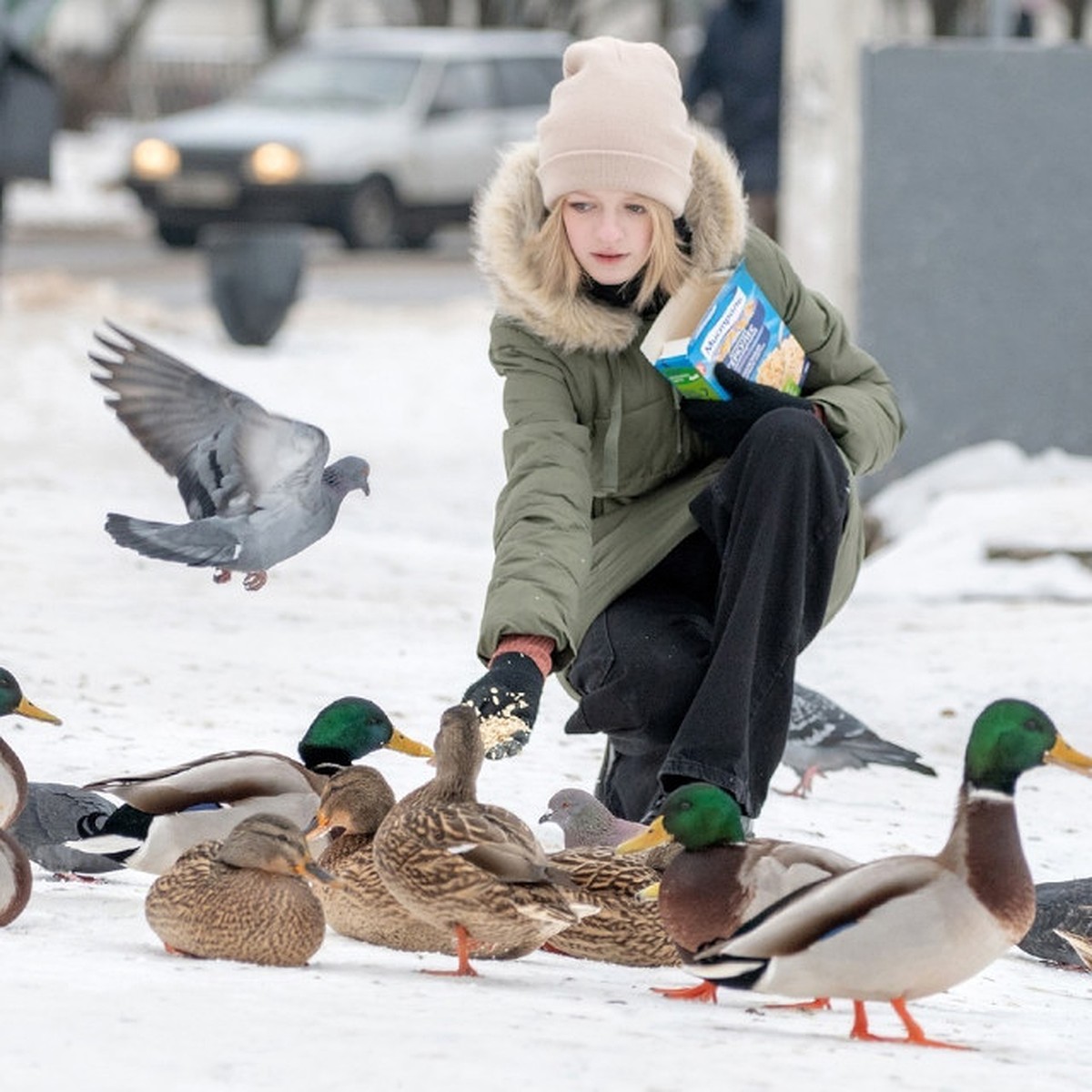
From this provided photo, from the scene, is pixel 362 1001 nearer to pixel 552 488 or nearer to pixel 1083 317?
pixel 552 488

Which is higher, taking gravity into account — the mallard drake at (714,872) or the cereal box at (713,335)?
the cereal box at (713,335)

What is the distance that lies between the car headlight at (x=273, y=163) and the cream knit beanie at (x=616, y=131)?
17181 mm

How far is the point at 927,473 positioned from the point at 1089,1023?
6.33m

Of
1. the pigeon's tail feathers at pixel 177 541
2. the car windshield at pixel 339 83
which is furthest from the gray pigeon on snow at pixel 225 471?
the car windshield at pixel 339 83

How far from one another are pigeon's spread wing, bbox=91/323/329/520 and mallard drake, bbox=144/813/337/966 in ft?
1.82

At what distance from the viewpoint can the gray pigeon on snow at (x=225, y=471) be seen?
429cm

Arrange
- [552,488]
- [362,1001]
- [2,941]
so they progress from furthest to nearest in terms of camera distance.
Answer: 1. [552,488]
2. [2,941]
3. [362,1001]

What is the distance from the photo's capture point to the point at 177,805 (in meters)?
4.74

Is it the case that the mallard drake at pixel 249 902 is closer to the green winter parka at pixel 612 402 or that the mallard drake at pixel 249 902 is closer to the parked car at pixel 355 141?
the green winter parka at pixel 612 402

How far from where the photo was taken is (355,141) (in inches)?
878

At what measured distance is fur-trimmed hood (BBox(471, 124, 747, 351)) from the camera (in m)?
4.99

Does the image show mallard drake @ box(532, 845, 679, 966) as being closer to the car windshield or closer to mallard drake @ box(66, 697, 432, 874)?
mallard drake @ box(66, 697, 432, 874)

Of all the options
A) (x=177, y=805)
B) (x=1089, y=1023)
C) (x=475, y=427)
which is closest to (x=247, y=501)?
(x=177, y=805)

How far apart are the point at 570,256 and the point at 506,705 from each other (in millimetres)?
1039
